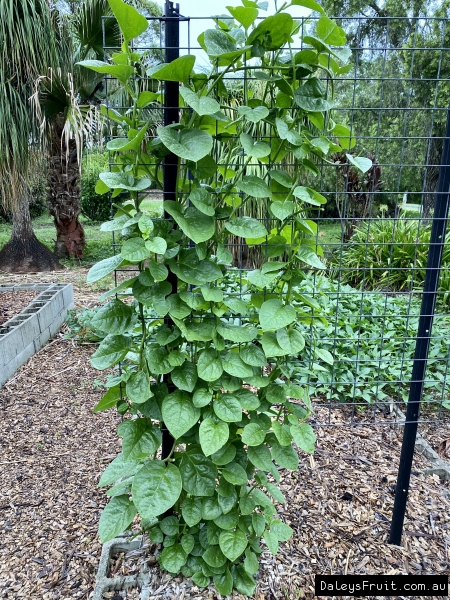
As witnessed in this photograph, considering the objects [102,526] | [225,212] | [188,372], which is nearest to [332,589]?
[102,526]

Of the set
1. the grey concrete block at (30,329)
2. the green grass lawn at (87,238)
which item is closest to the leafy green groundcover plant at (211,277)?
the grey concrete block at (30,329)

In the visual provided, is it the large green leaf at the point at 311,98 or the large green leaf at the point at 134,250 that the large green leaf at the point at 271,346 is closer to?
the large green leaf at the point at 134,250

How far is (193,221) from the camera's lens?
972mm

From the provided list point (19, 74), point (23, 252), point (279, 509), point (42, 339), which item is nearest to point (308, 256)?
point (279, 509)

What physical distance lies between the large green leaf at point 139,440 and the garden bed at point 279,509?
48 centimetres

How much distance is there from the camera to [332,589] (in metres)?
1.30

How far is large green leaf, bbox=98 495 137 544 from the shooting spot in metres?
1.05

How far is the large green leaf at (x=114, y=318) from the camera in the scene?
1013 mm

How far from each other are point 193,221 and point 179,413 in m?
0.44

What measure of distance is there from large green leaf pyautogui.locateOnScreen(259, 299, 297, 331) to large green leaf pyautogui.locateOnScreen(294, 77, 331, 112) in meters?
0.43

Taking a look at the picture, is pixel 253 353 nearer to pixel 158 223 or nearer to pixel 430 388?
pixel 158 223

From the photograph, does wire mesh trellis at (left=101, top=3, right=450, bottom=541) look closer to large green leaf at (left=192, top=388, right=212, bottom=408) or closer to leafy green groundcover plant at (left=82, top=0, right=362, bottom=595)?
leafy green groundcover plant at (left=82, top=0, right=362, bottom=595)

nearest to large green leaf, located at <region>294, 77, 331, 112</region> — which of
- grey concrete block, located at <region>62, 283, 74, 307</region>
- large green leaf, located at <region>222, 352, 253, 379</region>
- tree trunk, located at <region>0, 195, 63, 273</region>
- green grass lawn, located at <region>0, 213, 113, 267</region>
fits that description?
large green leaf, located at <region>222, 352, 253, 379</region>

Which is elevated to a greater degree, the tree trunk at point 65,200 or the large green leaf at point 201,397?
the large green leaf at point 201,397
